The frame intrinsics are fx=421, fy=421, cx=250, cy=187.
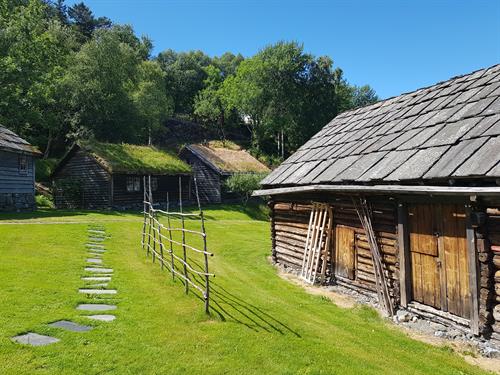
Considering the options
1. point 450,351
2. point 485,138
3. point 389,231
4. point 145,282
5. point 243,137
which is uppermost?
point 243,137

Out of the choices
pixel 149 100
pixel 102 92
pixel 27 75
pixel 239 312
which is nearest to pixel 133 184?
pixel 27 75

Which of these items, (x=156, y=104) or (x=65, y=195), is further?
(x=156, y=104)

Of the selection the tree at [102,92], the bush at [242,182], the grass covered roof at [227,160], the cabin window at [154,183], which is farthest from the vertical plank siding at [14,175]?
the grass covered roof at [227,160]

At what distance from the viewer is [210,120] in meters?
66.2

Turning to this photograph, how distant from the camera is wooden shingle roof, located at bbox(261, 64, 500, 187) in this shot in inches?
345

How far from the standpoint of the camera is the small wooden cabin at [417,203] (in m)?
8.13

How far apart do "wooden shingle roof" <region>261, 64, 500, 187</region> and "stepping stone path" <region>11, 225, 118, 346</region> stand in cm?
648

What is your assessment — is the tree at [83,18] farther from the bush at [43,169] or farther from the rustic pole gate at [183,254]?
the rustic pole gate at [183,254]

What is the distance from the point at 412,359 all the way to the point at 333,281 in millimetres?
5569

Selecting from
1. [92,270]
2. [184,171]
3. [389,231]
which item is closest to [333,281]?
[389,231]

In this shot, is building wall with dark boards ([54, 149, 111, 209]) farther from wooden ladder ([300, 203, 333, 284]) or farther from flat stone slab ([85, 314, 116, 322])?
flat stone slab ([85, 314, 116, 322])

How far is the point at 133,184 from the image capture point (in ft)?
104

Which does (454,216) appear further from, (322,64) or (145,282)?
(322,64)

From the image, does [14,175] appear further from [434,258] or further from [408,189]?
[434,258]
